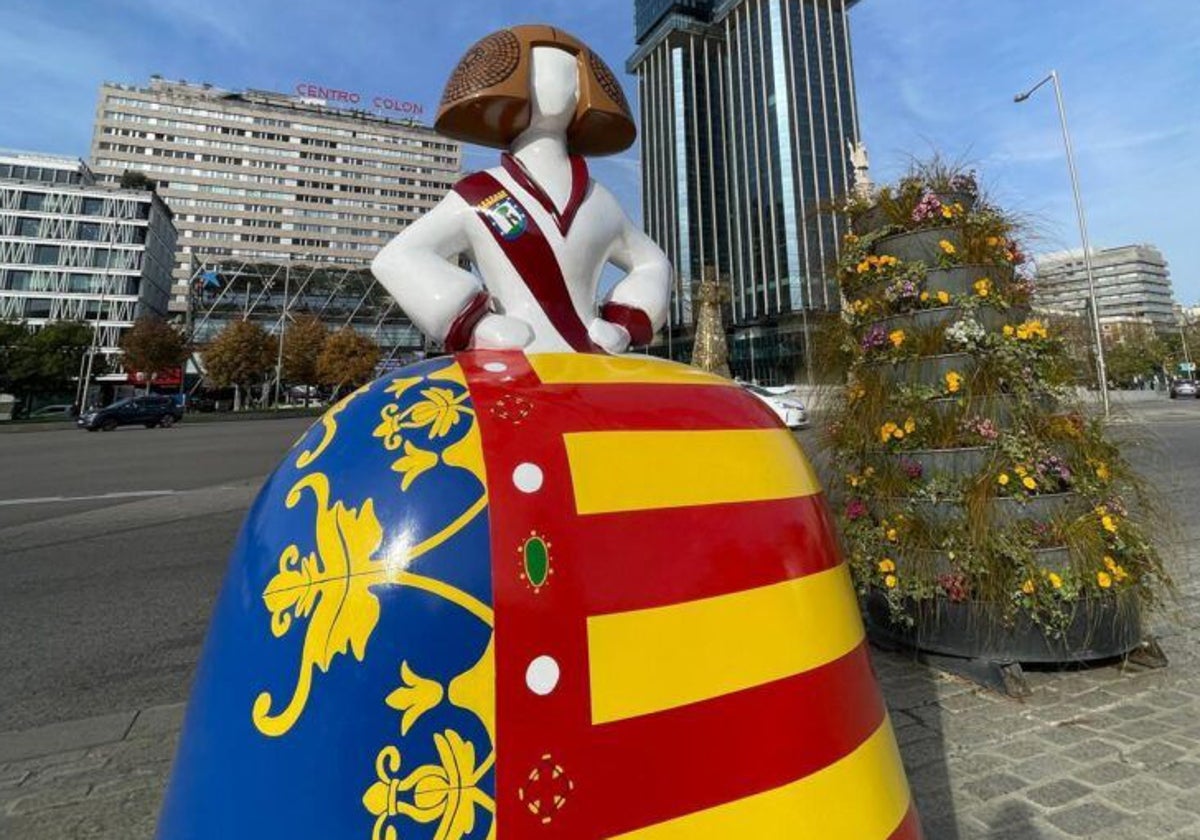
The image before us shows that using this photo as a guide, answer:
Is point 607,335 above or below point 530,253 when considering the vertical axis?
below

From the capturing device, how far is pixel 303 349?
161ft

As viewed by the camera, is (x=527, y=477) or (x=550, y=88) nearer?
(x=527, y=477)

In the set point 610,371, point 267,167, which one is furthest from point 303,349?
point 267,167

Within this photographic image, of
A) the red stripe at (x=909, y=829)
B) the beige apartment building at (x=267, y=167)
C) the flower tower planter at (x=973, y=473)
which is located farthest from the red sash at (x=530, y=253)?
the beige apartment building at (x=267, y=167)

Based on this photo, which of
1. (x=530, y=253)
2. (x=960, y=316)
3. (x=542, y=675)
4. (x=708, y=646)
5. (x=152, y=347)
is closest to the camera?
(x=542, y=675)

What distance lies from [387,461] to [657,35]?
100.0m

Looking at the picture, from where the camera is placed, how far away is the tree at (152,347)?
40.7 m

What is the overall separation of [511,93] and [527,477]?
3.67 ft

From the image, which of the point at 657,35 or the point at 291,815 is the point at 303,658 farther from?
the point at 657,35

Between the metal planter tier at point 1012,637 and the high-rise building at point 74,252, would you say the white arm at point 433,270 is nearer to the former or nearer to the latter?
the metal planter tier at point 1012,637

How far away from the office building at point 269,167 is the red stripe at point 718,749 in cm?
8568

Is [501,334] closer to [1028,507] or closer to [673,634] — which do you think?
[673,634]

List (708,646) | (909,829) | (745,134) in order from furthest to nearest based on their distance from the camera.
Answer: (745,134), (909,829), (708,646)

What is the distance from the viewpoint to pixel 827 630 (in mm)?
1120
